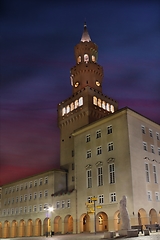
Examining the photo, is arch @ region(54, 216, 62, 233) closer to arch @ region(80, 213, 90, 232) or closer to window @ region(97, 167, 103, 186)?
arch @ region(80, 213, 90, 232)

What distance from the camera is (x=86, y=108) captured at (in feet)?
226

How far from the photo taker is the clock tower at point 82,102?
69.4m

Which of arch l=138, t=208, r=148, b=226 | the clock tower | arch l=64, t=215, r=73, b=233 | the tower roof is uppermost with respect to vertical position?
the tower roof

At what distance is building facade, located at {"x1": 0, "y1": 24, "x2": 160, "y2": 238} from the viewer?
163 feet

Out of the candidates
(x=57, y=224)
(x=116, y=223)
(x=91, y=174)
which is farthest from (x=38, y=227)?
(x=116, y=223)

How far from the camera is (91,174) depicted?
55406 millimetres

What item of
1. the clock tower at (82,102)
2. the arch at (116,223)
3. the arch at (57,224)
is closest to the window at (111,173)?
the arch at (116,223)

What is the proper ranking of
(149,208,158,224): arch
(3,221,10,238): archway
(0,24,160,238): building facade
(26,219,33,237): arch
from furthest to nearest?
(3,221,10,238): archway
(26,219,33,237): arch
(149,208,158,224): arch
(0,24,160,238): building facade

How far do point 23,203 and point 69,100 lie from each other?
28.8m

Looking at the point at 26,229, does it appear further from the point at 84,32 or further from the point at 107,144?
the point at 84,32

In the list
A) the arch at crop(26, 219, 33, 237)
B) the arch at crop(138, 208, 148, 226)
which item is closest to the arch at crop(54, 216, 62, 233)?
the arch at crop(26, 219, 33, 237)

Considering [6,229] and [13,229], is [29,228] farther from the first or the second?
[6,229]

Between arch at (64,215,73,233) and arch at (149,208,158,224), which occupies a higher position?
arch at (149,208,158,224)

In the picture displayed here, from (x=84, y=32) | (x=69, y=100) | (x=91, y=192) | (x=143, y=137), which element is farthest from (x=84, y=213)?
(x=84, y=32)
